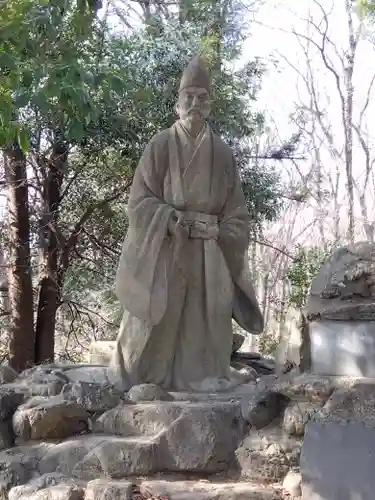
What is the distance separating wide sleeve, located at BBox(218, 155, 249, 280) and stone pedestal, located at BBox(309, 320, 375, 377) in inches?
43.4

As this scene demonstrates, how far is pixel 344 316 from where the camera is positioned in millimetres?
3418

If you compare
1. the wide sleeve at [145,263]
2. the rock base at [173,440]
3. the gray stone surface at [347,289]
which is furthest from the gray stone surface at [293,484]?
the wide sleeve at [145,263]

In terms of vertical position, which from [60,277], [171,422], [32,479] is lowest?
[32,479]

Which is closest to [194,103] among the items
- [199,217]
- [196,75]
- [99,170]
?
[196,75]

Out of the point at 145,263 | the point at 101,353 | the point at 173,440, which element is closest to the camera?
the point at 173,440

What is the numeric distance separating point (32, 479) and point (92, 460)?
306 millimetres

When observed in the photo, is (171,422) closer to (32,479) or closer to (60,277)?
(32,479)

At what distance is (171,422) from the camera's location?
3461mm

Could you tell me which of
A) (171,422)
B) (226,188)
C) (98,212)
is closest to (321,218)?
(98,212)

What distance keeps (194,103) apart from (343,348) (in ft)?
6.36

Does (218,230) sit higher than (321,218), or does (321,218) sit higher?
(321,218)

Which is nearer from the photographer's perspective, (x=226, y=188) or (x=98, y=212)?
(x=226, y=188)

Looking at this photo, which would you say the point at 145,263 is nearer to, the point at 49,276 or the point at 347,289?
the point at 347,289

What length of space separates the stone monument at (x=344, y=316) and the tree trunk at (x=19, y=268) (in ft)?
15.2
